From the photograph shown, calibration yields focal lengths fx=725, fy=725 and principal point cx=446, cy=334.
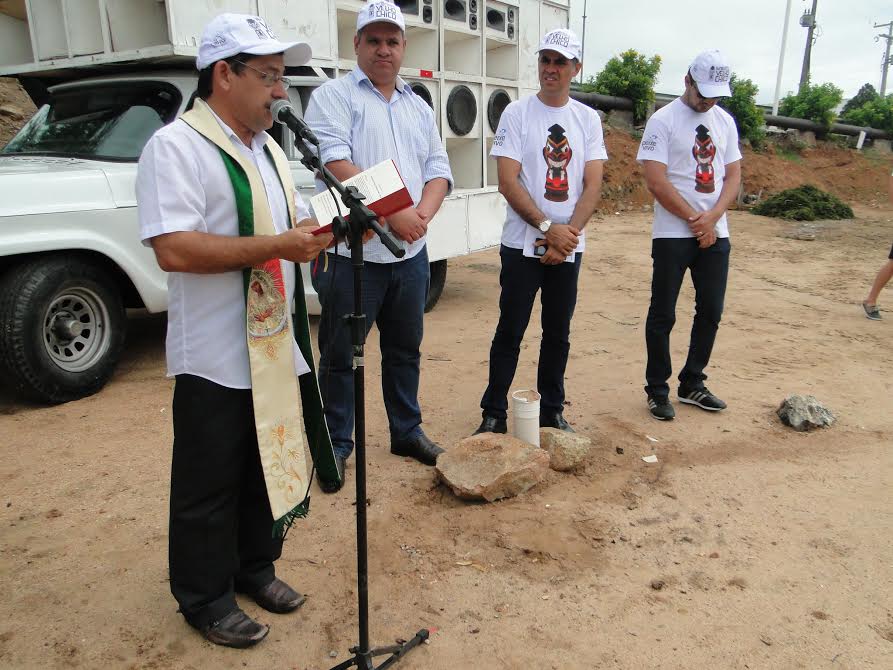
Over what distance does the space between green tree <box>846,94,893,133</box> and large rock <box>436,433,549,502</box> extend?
27.3m

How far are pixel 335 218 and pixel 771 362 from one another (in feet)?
15.3

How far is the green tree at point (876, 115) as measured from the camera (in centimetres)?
2520

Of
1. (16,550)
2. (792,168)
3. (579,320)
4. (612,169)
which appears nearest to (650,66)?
(612,169)

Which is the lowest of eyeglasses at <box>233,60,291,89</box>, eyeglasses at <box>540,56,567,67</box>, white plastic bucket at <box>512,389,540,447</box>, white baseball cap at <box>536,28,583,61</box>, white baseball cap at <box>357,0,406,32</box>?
white plastic bucket at <box>512,389,540,447</box>

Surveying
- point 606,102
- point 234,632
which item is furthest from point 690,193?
point 606,102

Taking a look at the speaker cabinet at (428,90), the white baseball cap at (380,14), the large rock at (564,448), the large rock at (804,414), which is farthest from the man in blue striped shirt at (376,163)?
the speaker cabinet at (428,90)

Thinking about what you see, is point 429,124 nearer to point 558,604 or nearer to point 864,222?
point 558,604

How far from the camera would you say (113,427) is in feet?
14.1

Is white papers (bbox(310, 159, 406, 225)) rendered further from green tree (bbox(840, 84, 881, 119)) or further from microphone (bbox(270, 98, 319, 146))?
green tree (bbox(840, 84, 881, 119))

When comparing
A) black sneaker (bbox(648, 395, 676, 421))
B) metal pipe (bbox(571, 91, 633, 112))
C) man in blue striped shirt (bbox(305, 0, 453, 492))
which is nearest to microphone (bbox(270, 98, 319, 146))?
man in blue striped shirt (bbox(305, 0, 453, 492))

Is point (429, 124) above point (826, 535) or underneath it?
above

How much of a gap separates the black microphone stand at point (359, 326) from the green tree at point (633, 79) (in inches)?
687

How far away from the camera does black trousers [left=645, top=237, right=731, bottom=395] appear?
4.42m

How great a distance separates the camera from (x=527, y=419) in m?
3.84
